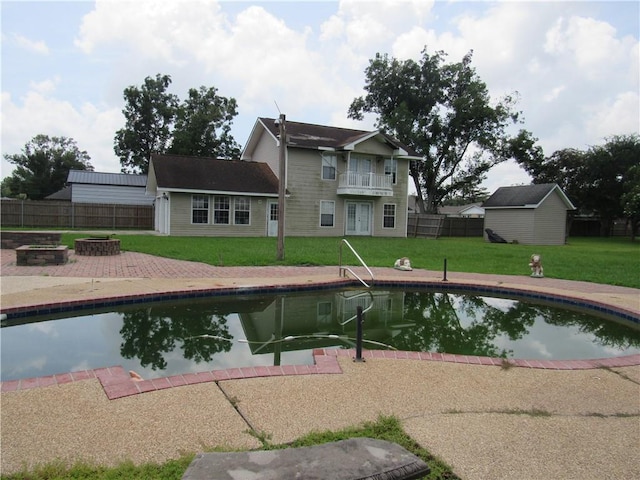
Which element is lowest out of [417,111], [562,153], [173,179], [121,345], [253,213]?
[121,345]

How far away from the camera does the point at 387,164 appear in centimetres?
2608

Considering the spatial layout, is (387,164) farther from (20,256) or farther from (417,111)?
(20,256)

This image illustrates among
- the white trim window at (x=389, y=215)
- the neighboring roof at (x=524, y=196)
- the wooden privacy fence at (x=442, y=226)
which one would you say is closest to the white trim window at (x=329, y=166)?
the white trim window at (x=389, y=215)

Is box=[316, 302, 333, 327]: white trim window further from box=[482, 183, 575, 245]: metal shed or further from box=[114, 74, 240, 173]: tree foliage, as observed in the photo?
box=[114, 74, 240, 173]: tree foliage

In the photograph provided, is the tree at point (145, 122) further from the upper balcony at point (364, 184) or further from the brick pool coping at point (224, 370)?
the brick pool coping at point (224, 370)

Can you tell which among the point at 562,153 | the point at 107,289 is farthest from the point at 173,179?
the point at 562,153

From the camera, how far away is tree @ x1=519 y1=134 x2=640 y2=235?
35062 mm

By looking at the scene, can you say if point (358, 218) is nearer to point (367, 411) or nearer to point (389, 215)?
point (389, 215)

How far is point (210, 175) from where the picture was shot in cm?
2270

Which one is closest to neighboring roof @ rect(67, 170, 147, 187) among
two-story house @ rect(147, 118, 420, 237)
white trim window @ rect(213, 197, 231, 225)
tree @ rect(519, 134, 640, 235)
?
two-story house @ rect(147, 118, 420, 237)

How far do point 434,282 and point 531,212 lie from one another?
19515mm

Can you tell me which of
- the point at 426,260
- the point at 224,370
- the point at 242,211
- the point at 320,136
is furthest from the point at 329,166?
the point at 224,370

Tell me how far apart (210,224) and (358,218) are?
341 inches

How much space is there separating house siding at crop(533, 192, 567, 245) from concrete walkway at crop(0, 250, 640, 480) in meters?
23.7
